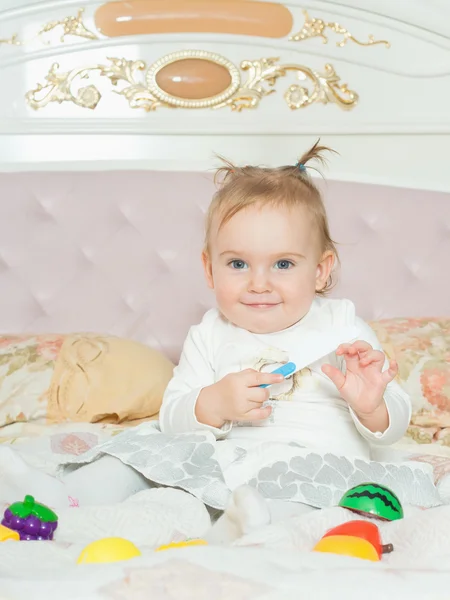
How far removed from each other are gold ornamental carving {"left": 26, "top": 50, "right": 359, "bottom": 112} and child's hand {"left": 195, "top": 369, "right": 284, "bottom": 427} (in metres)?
1.47

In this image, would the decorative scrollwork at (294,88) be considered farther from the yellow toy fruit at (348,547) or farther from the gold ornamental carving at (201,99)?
the yellow toy fruit at (348,547)

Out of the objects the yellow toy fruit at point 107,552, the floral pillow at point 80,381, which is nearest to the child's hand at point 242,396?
the yellow toy fruit at point 107,552

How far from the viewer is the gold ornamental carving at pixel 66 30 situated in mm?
2637

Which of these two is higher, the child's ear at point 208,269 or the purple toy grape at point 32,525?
the child's ear at point 208,269

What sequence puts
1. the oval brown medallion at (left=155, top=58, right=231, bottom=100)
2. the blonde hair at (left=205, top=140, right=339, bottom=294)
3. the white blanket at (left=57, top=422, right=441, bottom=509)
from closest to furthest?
the white blanket at (left=57, top=422, right=441, bottom=509), the blonde hair at (left=205, top=140, right=339, bottom=294), the oval brown medallion at (left=155, top=58, right=231, bottom=100)

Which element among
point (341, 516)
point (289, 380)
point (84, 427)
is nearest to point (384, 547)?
point (341, 516)

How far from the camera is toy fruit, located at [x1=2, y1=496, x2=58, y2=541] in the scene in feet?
3.44

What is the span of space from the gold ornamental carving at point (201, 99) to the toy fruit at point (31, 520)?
1.81m

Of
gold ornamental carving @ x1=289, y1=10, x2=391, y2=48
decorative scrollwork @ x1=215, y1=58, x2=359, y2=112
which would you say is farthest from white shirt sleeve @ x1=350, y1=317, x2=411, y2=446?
gold ornamental carving @ x1=289, y1=10, x2=391, y2=48

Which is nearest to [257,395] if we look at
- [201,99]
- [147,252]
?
[147,252]

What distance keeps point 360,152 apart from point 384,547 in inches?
75.2

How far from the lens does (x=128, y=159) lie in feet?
8.72

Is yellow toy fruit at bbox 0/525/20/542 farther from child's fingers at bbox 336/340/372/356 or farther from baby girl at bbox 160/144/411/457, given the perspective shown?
child's fingers at bbox 336/340/372/356

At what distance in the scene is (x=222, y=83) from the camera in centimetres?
265
